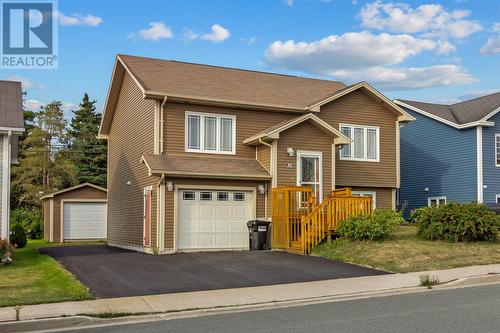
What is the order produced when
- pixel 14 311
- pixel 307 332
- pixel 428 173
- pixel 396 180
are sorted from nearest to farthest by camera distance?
1. pixel 307 332
2. pixel 14 311
3. pixel 396 180
4. pixel 428 173

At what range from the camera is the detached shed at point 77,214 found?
34531 millimetres

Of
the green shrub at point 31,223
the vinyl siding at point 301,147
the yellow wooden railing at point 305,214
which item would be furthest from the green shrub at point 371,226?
the green shrub at point 31,223

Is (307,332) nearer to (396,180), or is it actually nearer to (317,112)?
(317,112)

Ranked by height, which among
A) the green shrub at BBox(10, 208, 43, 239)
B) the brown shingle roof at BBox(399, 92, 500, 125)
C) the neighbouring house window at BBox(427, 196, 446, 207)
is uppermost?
the brown shingle roof at BBox(399, 92, 500, 125)

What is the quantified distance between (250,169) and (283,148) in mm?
1465

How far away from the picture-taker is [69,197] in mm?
34938

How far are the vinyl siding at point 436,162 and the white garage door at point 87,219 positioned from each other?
17.8m

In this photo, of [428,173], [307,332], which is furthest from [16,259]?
[428,173]

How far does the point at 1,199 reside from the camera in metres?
18.7

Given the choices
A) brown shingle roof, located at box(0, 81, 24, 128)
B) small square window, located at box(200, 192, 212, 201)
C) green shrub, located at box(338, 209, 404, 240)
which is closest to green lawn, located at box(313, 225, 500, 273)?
green shrub, located at box(338, 209, 404, 240)

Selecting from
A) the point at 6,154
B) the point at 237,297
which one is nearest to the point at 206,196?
the point at 6,154

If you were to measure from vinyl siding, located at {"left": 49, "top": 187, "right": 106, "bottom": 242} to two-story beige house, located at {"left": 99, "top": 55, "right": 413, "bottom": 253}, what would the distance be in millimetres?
7514

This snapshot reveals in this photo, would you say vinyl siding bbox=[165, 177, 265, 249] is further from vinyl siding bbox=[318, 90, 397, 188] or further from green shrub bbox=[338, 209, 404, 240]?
vinyl siding bbox=[318, 90, 397, 188]

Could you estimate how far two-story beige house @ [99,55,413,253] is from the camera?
21.9 meters
